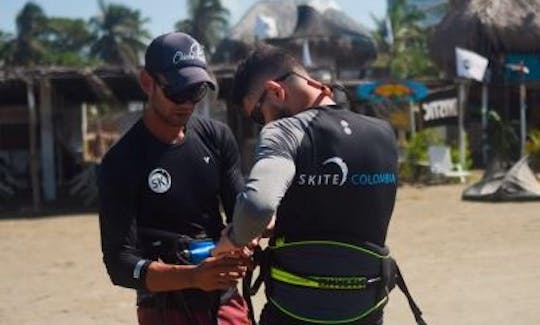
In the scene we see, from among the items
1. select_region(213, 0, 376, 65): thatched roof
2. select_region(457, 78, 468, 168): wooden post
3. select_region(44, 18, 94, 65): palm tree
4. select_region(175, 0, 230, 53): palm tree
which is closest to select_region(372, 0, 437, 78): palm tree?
select_region(213, 0, 376, 65): thatched roof

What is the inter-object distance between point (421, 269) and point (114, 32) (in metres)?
49.2

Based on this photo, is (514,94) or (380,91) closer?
(380,91)

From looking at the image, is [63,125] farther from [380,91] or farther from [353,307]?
[353,307]

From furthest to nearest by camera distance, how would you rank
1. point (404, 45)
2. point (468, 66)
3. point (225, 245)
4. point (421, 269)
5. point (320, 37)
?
point (404, 45) → point (320, 37) → point (468, 66) → point (421, 269) → point (225, 245)

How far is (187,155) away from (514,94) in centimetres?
2031

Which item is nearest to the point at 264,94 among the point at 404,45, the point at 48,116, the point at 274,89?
the point at 274,89

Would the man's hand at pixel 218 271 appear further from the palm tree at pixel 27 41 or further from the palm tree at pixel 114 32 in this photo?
the palm tree at pixel 114 32

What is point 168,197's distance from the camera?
90.5 inches

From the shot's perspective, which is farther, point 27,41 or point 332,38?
point 27,41

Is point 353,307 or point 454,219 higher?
point 353,307

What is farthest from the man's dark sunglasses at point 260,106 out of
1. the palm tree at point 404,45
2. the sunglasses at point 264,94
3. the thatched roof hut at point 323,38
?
the palm tree at point 404,45

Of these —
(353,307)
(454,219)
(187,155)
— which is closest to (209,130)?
(187,155)

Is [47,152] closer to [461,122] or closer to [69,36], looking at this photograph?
[461,122]

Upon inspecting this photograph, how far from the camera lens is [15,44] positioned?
166 feet
